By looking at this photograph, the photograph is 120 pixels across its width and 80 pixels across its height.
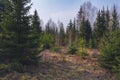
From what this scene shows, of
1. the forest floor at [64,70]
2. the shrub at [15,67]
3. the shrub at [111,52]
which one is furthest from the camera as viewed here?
the shrub at [111,52]

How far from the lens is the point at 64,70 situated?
1005 inches

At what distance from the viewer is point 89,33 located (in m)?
50.6

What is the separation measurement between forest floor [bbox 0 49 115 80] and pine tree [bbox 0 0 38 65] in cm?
140

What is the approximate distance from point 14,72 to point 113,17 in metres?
39.1

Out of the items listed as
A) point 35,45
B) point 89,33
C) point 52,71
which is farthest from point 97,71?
point 89,33

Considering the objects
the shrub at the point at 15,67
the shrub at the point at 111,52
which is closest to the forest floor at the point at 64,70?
the shrub at the point at 15,67

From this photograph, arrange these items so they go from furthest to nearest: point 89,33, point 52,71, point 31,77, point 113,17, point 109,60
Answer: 1. point 113,17
2. point 89,33
3. point 109,60
4. point 52,71
5. point 31,77

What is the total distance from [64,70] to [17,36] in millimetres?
6036

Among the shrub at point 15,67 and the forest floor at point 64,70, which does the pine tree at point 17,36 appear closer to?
the shrub at point 15,67

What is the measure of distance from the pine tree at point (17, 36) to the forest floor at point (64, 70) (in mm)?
1400

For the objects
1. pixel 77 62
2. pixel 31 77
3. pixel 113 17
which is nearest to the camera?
pixel 31 77

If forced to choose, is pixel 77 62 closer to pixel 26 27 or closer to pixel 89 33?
pixel 26 27

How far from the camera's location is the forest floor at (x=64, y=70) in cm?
2231

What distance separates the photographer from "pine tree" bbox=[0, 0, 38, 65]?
2228 cm
